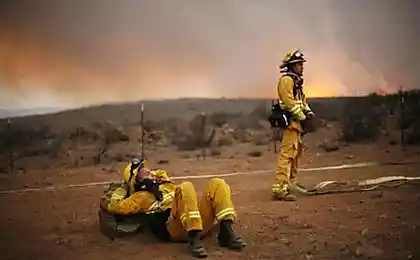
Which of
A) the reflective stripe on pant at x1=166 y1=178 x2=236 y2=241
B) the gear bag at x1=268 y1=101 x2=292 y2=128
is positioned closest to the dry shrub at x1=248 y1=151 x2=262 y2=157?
the gear bag at x1=268 y1=101 x2=292 y2=128

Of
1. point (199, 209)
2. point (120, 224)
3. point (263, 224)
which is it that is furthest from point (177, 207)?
point (263, 224)

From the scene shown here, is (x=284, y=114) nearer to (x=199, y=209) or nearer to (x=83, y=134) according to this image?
(x=199, y=209)

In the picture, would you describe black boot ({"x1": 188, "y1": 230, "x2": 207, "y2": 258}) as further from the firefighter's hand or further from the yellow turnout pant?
the yellow turnout pant

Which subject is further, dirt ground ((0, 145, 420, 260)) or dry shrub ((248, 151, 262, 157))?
dry shrub ((248, 151, 262, 157))

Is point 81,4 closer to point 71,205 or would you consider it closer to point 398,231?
point 71,205

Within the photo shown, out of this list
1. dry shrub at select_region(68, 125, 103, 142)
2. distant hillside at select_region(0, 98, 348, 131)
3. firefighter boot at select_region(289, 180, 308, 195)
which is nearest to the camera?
firefighter boot at select_region(289, 180, 308, 195)

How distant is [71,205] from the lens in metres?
4.02

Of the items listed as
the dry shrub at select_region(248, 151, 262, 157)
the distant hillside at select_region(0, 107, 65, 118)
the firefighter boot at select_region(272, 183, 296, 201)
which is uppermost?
the distant hillside at select_region(0, 107, 65, 118)

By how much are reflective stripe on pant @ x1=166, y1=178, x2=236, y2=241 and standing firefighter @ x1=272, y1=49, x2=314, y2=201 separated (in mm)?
1067

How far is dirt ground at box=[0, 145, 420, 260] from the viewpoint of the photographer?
281cm

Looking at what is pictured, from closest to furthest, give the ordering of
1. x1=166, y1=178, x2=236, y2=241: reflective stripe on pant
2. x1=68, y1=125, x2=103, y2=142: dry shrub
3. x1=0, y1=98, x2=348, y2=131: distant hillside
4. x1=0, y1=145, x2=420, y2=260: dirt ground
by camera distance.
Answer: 1. x1=166, y1=178, x2=236, y2=241: reflective stripe on pant
2. x1=0, y1=145, x2=420, y2=260: dirt ground
3. x1=0, y1=98, x2=348, y2=131: distant hillside
4. x1=68, y1=125, x2=103, y2=142: dry shrub

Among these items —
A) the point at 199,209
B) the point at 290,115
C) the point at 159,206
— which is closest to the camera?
the point at 199,209

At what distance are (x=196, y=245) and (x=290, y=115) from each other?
1387 millimetres

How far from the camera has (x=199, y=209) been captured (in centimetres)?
288
